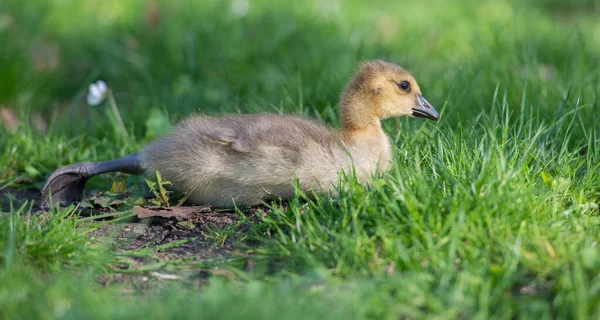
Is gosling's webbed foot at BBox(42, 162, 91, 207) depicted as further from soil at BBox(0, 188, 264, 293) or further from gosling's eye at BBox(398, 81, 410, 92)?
gosling's eye at BBox(398, 81, 410, 92)

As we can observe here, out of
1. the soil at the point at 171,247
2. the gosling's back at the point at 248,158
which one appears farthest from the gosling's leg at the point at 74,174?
the gosling's back at the point at 248,158

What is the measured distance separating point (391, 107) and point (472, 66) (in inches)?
70.0

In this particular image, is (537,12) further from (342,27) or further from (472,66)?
(472,66)

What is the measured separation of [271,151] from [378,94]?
73 cm

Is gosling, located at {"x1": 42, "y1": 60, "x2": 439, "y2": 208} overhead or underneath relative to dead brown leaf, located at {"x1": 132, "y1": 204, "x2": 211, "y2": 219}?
overhead

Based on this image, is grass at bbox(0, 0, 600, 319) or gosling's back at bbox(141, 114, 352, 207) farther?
gosling's back at bbox(141, 114, 352, 207)

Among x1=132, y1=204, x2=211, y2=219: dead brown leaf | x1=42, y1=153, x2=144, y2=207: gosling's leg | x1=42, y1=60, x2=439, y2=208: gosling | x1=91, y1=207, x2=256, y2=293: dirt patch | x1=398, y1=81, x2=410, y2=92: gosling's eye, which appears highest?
x1=398, y1=81, x2=410, y2=92: gosling's eye

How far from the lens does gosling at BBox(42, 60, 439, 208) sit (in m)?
3.93

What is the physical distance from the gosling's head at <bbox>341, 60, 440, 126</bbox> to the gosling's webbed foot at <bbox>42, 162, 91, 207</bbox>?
153 cm

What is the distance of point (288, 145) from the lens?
3945 mm

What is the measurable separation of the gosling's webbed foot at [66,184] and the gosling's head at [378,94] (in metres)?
1.53

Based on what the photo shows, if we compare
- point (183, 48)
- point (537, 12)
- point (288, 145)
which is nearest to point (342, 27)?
point (183, 48)

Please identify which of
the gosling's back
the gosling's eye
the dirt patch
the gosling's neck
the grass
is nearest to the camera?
the grass

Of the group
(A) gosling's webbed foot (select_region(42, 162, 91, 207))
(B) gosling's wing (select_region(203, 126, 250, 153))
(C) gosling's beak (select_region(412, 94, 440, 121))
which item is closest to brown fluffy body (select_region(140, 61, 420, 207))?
(B) gosling's wing (select_region(203, 126, 250, 153))
